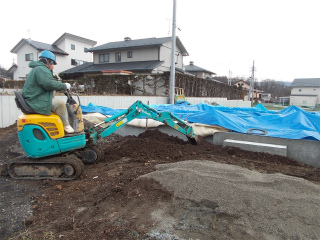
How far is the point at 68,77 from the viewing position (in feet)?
89.3

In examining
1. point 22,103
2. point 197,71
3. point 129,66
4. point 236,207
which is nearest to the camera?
point 236,207

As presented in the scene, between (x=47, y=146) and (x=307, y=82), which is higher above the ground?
(x=307, y=82)

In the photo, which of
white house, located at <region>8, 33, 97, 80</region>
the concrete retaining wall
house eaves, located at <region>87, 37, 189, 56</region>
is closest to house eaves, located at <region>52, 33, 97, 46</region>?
white house, located at <region>8, 33, 97, 80</region>

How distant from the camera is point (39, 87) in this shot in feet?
12.9

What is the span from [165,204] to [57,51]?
3048 centimetres

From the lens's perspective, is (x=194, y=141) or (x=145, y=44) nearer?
(x=194, y=141)

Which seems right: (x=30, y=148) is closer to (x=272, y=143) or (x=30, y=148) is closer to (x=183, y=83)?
(x=272, y=143)

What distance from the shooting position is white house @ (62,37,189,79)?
74.2ft

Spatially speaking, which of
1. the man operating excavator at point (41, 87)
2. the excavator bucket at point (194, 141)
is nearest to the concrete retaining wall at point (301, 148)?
the excavator bucket at point (194, 141)

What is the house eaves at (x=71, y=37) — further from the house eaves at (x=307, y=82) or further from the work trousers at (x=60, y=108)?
the house eaves at (x=307, y=82)

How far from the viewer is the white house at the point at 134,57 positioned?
74.2 ft

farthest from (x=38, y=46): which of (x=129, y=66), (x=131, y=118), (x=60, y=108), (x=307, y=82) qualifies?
(x=307, y=82)

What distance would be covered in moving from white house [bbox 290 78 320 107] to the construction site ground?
2223 inches

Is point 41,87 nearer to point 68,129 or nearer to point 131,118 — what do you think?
point 68,129
